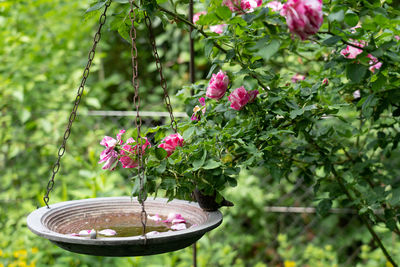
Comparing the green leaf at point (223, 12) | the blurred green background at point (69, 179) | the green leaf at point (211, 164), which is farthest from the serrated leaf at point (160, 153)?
the blurred green background at point (69, 179)

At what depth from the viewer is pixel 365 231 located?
8.37 ft

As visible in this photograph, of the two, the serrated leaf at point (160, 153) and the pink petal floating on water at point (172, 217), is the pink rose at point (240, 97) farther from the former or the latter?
the pink petal floating on water at point (172, 217)

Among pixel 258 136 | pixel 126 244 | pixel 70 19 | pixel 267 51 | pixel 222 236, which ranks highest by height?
pixel 70 19

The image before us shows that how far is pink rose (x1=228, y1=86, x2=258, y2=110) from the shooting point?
1128 millimetres

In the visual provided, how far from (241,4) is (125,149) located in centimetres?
45

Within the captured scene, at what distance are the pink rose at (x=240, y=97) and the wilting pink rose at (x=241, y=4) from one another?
0.19 metres

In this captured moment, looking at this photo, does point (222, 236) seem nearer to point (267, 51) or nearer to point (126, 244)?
point (126, 244)

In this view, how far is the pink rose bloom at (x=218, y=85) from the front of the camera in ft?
3.78

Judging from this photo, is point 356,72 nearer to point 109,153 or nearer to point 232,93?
point 232,93

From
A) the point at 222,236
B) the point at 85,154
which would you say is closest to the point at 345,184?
the point at 222,236

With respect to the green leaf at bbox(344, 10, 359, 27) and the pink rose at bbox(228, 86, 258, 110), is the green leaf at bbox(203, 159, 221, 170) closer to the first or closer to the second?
the pink rose at bbox(228, 86, 258, 110)

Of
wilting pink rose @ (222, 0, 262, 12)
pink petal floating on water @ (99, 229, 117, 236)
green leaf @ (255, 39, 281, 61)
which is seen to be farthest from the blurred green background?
green leaf @ (255, 39, 281, 61)

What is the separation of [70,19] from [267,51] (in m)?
2.66

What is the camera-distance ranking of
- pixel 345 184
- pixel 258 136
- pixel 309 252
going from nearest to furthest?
pixel 258 136
pixel 345 184
pixel 309 252
